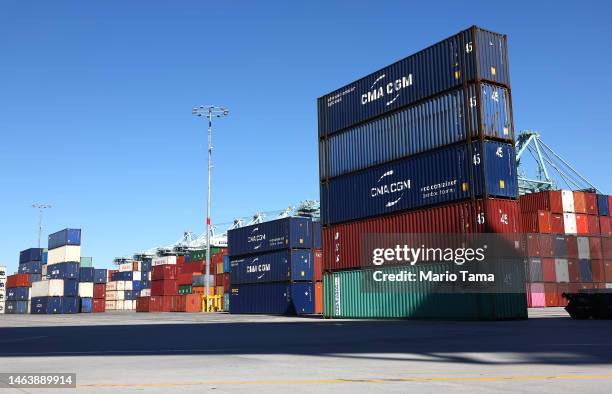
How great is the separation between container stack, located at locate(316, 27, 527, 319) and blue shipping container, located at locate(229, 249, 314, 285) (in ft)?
39.7

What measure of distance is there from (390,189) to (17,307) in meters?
85.6

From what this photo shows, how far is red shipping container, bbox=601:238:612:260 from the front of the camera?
182ft

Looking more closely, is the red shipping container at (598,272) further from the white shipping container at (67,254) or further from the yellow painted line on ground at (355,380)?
the white shipping container at (67,254)

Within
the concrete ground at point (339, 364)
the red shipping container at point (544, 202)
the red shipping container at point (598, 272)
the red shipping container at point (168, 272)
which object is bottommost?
the concrete ground at point (339, 364)

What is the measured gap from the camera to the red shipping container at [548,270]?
5066cm

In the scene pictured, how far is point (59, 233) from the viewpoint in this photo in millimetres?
86438

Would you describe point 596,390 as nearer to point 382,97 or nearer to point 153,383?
point 153,383

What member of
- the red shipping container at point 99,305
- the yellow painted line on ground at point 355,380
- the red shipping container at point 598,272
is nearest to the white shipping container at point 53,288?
the red shipping container at point 99,305

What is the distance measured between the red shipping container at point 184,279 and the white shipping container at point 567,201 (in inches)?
1814

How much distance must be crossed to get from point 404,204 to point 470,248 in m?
4.88

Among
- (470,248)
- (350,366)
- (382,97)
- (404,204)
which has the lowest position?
(350,366)

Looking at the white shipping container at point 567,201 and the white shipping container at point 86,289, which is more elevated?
the white shipping container at point 567,201

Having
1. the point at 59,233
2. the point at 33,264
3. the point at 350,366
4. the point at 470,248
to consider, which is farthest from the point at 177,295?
the point at 350,366

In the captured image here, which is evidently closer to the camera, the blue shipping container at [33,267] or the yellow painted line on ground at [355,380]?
the yellow painted line on ground at [355,380]
